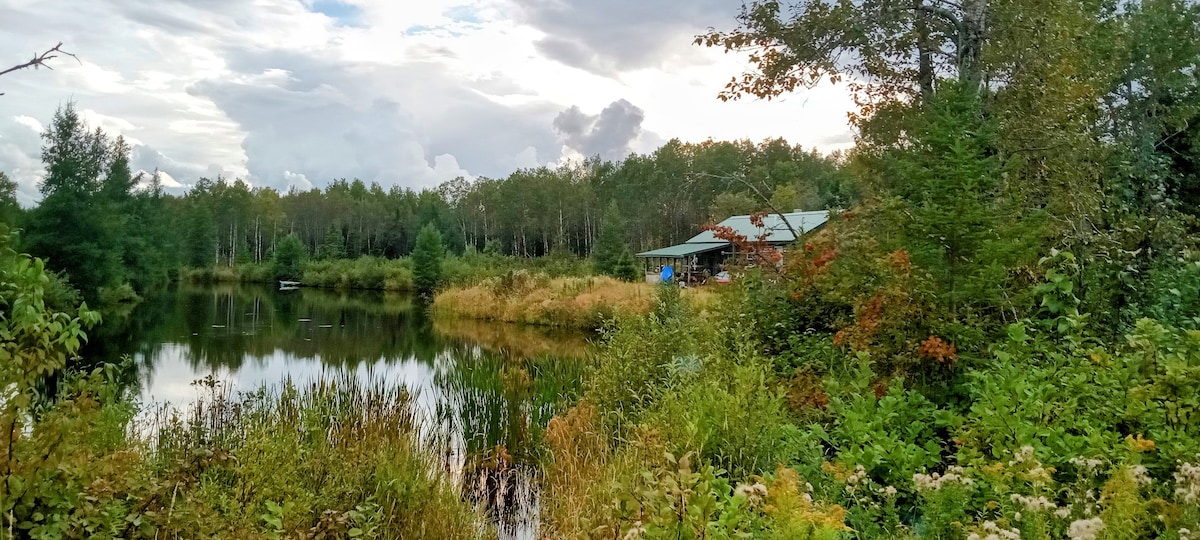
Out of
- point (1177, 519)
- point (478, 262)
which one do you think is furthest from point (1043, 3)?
point (478, 262)

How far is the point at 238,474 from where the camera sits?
4.61 meters

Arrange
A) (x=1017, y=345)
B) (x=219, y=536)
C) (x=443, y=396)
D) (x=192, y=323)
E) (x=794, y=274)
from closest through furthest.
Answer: (x=219, y=536) → (x=1017, y=345) → (x=794, y=274) → (x=443, y=396) → (x=192, y=323)

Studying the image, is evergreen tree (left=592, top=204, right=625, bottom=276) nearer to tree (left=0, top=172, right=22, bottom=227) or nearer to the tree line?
the tree line

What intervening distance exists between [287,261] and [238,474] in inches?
1954

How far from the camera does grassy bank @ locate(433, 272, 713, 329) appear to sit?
2088 centimetres

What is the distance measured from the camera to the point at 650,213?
5338 centimetres

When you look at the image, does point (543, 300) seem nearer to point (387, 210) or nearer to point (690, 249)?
point (690, 249)

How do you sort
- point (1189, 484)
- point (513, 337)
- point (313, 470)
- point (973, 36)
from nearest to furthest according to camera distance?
point (1189, 484), point (313, 470), point (973, 36), point (513, 337)

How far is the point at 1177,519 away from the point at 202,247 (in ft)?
207

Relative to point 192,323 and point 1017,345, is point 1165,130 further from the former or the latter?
point 192,323

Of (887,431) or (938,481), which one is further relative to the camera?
(887,431)

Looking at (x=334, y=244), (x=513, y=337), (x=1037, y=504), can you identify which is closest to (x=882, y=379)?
(x=1037, y=504)

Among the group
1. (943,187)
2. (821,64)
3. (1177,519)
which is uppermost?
(821,64)

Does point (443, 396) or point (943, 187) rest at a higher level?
point (943, 187)
